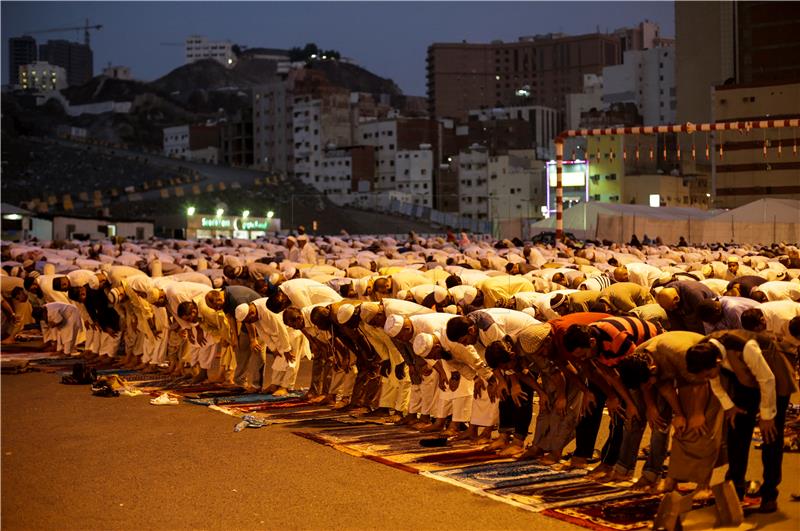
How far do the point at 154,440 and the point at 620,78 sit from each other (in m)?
111

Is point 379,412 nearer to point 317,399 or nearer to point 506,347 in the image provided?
point 317,399

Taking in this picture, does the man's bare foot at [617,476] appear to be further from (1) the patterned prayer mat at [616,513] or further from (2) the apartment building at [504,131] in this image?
(2) the apartment building at [504,131]

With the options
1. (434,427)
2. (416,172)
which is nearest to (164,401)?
(434,427)

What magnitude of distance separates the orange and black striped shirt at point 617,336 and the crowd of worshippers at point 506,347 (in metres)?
0.01

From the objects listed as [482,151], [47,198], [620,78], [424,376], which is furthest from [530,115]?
[424,376]

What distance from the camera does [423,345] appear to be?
396 inches

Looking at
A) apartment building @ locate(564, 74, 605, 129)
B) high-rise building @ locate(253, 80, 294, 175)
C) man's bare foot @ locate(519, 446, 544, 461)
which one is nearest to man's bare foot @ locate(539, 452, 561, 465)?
man's bare foot @ locate(519, 446, 544, 461)

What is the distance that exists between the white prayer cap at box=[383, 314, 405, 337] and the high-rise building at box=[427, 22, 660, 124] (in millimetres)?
170207

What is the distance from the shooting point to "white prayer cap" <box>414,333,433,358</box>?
10.0 m

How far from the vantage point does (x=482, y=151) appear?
100 m

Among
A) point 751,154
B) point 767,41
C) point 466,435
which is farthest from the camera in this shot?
point 767,41

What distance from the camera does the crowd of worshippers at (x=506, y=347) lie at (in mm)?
7488

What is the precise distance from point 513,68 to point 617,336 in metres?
186

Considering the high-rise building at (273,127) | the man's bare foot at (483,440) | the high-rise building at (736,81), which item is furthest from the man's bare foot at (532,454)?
the high-rise building at (273,127)
